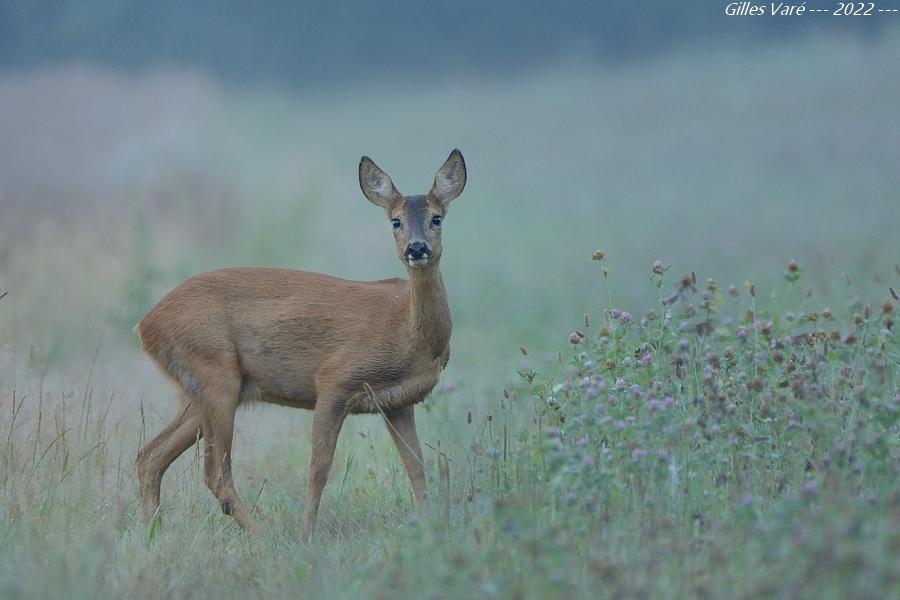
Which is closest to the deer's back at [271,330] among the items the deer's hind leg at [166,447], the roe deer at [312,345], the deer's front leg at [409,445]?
the roe deer at [312,345]

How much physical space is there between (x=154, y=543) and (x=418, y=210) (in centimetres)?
244

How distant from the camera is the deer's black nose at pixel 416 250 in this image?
7.81 m

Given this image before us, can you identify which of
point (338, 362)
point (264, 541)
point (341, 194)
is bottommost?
point (264, 541)

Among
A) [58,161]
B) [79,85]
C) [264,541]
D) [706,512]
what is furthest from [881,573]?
[79,85]

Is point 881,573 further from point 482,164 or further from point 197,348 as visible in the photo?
point 482,164

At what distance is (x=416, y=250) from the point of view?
7.81m

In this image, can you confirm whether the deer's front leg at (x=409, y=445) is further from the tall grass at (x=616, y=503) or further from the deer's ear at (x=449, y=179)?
the deer's ear at (x=449, y=179)

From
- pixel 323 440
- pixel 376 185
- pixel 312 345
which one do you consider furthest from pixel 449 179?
pixel 323 440

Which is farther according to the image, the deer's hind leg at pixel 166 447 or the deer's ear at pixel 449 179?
the deer's ear at pixel 449 179

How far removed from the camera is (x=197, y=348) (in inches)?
323

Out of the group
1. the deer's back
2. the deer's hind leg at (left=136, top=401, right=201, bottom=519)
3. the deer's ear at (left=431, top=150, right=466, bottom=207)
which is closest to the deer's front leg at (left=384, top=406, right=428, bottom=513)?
the deer's back

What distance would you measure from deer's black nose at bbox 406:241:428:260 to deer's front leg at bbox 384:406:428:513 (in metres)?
0.89

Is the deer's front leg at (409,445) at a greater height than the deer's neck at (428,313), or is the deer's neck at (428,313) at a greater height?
the deer's neck at (428,313)

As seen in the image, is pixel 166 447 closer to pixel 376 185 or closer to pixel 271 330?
pixel 271 330
